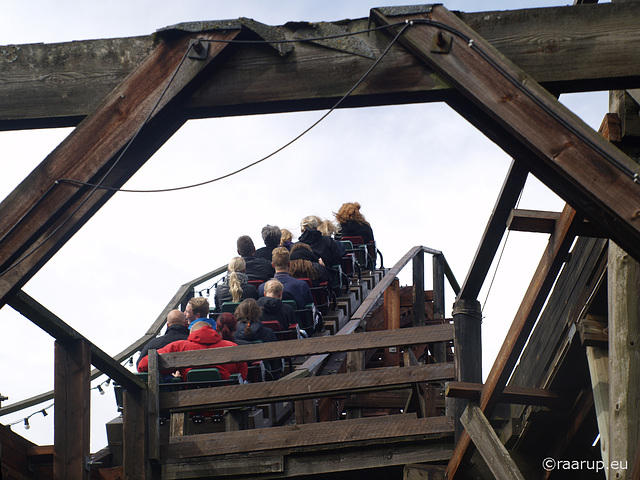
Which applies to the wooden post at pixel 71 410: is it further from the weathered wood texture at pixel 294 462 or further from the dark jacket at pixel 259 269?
the dark jacket at pixel 259 269

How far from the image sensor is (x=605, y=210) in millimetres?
3273

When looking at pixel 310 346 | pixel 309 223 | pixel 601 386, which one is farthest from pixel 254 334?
pixel 309 223

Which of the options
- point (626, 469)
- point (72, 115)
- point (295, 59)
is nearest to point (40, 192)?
point (72, 115)

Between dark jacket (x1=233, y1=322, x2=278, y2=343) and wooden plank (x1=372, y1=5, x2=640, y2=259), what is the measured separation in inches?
179

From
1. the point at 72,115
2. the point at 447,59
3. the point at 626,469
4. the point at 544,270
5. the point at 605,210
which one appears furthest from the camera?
the point at 544,270

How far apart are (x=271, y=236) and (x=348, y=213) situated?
321 cm

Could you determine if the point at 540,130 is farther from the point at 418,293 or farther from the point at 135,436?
the point at 418,293

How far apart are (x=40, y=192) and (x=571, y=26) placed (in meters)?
2.43

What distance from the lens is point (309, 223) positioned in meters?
11.7

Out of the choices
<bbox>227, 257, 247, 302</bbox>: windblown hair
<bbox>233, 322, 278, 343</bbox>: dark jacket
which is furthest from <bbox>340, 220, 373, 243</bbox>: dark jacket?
<bbox>233, 322, 278, 343</bbox>: dark jacket

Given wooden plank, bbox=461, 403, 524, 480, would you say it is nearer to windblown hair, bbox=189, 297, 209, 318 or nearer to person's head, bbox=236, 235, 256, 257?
windblown hair, bbox=189, 297, 209, 318

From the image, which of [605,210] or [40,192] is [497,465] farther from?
[40,192]

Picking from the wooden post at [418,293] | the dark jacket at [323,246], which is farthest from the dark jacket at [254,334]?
the wooden post at [418,293]

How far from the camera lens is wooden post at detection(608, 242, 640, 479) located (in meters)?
4.50
